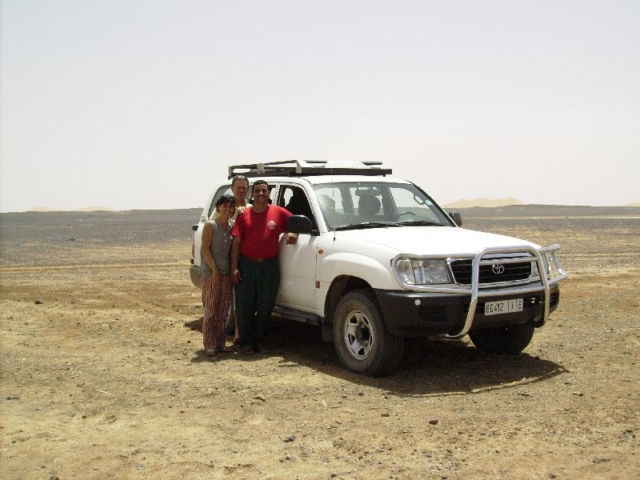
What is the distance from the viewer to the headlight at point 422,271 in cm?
627

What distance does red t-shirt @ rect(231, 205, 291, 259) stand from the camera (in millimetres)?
7652

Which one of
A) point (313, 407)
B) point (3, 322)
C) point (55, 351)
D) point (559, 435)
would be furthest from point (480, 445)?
point (3, 322)

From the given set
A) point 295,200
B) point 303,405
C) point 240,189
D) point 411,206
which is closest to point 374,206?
point 411,206

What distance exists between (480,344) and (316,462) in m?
3.70

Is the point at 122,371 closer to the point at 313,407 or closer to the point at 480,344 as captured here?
the point at 313,407

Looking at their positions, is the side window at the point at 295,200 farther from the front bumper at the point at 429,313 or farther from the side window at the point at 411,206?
the front bumper at the point at 429,313

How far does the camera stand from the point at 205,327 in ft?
25.8

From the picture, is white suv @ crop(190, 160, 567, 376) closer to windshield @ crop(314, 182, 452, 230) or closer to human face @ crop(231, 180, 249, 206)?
windshield @ crop(314, 182, 452, 230)

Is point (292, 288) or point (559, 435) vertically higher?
point (292, 288)

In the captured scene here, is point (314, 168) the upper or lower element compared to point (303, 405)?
upper

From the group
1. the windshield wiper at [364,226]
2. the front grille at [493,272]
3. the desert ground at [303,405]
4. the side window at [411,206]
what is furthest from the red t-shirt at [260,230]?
the front grille at [493,272]

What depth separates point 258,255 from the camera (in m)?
7.66

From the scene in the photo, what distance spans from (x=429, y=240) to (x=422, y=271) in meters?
0.49

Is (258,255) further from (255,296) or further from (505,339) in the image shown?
(505,339)
